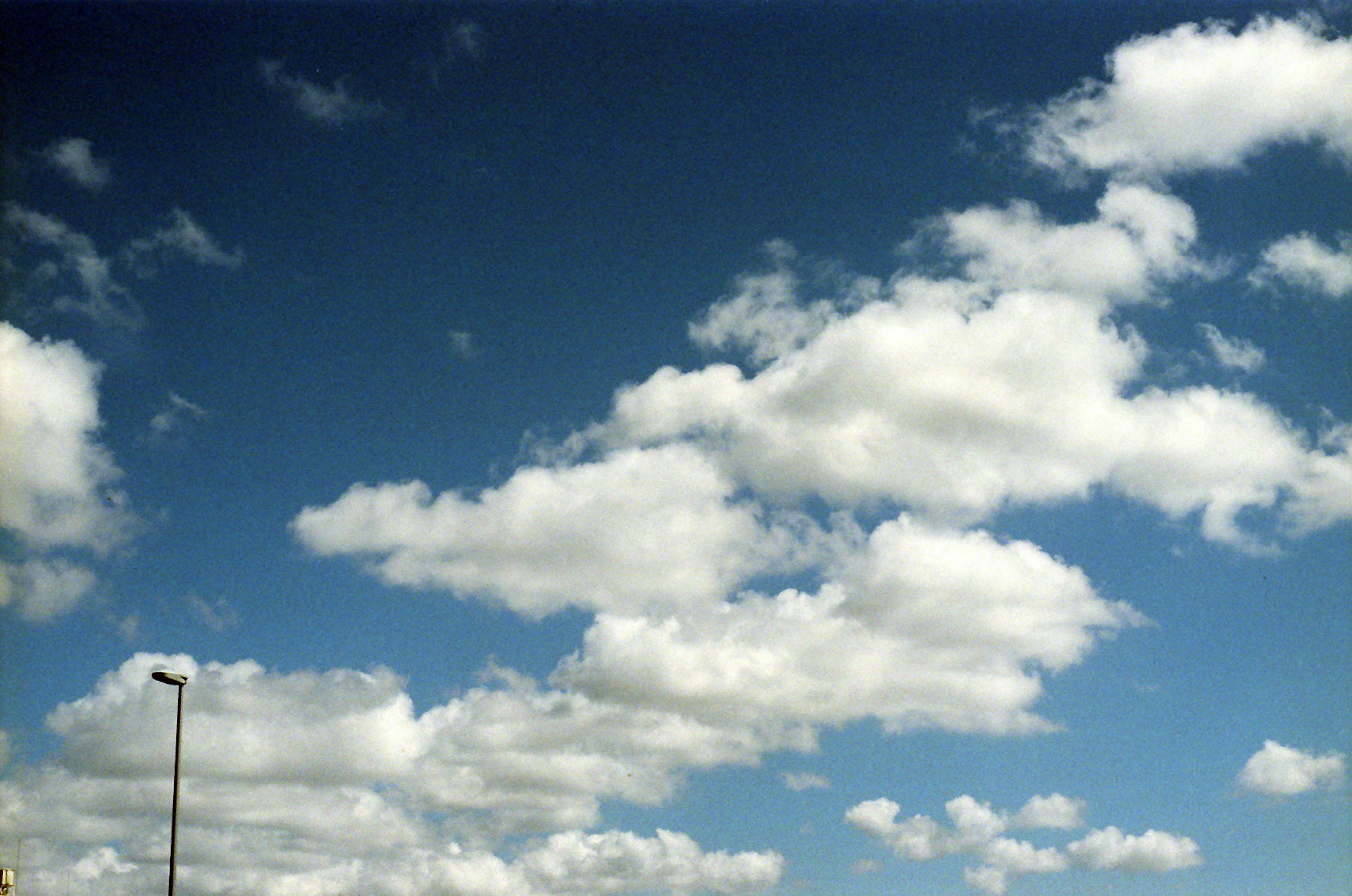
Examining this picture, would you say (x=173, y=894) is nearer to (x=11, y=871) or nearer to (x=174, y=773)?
(x=174, y=773)

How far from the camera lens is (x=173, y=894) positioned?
3006 cm

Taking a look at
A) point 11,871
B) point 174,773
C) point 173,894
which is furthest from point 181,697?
point 11,871

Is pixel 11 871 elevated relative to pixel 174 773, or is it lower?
lower

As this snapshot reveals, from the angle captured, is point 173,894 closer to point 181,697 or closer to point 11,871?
point 181,697

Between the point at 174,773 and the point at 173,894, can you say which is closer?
the point at 173,894

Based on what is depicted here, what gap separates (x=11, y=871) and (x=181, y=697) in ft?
95.9

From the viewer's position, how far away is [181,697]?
33.2 m

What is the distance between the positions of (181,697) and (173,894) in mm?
7241

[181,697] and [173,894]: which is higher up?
[181,697]

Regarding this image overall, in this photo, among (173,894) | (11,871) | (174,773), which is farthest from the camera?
(11,871)

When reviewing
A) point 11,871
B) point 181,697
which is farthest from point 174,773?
point 11,871

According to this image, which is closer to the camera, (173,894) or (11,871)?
(173,894)

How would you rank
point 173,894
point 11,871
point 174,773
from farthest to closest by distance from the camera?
point 11,871, point 174,773, point 173,894

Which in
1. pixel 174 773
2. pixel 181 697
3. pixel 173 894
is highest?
pixel 181 697
